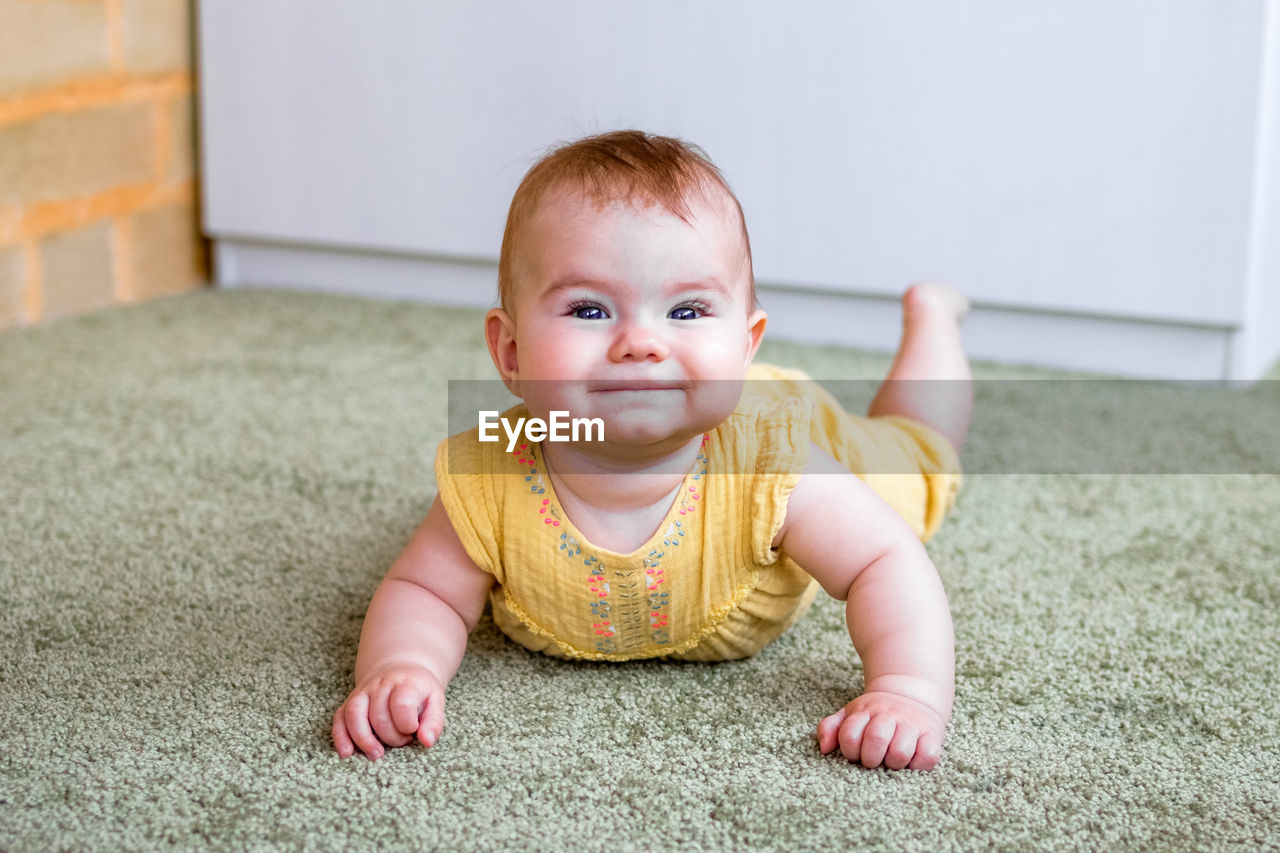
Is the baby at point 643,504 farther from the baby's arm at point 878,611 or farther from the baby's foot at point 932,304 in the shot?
the baby's foot at point 932,304

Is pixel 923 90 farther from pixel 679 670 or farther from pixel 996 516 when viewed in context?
pixel 679 670

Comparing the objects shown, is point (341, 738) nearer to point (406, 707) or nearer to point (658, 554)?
point (406, 707)

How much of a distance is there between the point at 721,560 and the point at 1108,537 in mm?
417

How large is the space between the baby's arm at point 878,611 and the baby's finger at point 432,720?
0.67ft

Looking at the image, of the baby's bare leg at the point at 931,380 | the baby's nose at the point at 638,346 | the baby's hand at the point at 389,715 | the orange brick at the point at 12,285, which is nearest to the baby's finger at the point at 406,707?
the baby's hand at the point at 389,715

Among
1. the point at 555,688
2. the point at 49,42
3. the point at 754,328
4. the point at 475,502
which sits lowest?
the point at 555,688

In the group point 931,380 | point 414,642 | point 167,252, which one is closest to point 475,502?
point 414,642

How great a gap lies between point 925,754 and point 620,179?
0.34 m

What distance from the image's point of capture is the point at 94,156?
65.9 inches

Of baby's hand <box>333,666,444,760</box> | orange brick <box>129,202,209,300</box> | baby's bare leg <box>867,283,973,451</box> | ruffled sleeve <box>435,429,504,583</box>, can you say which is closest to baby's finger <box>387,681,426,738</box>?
baby's hand <box>333,666,444,760</box>

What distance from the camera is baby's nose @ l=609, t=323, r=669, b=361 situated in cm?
64

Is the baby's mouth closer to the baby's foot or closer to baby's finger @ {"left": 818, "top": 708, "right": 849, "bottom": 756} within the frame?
baby's finger @ {"left": 818, "top": 708, "right": 849, "bottom": 756}

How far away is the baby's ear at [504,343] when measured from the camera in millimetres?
708

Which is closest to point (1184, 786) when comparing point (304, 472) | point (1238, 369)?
point (304, 472)
